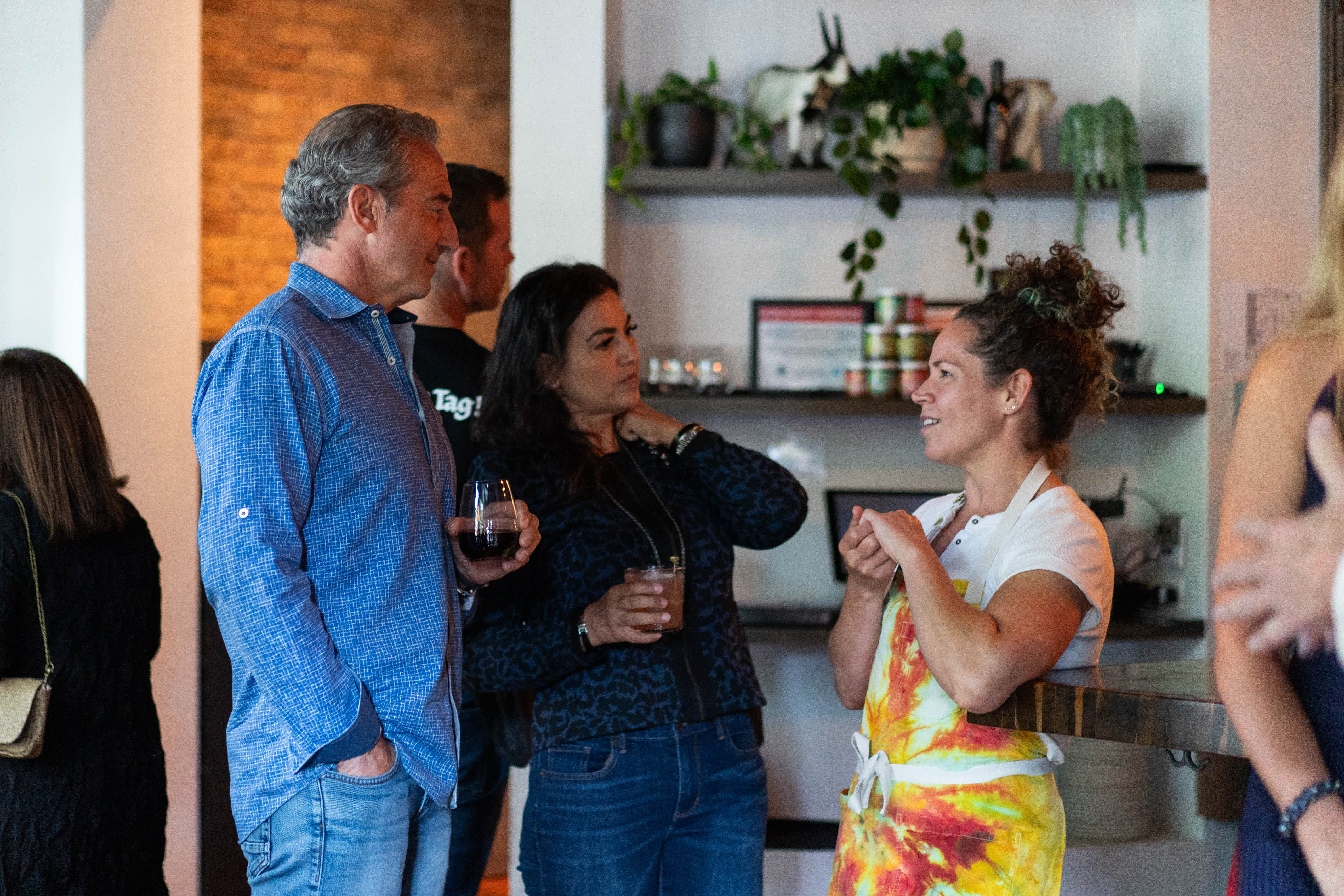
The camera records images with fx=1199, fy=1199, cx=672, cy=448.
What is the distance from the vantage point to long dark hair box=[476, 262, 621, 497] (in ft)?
6.73

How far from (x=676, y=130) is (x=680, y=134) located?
0.02m

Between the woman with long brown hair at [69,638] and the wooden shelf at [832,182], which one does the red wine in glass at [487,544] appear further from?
the wooden shelf at [832,182]

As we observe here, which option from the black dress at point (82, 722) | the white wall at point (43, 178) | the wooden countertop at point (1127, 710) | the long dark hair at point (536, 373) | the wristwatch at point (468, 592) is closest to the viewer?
the wooden countertop at point (1127, 710)

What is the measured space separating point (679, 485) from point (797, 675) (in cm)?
164

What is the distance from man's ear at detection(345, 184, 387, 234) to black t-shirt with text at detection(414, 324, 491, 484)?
0.75m

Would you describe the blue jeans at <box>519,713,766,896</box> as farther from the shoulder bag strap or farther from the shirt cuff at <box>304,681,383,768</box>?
the shoulder bag strap

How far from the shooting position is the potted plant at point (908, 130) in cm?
330

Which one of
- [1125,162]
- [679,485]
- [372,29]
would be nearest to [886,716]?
[679,485]

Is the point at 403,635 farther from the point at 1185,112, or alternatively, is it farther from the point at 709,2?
the point at 1185,112

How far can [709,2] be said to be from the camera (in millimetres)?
3602

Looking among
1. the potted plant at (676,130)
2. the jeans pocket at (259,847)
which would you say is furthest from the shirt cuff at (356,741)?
the potted plant at (676,130)

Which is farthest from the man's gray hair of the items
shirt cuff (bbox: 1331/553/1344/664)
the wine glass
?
shirt cuff (bbox: 1331/553/1344/664)

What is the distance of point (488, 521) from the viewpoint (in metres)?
1.63

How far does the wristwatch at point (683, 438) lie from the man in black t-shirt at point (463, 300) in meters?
0.43
